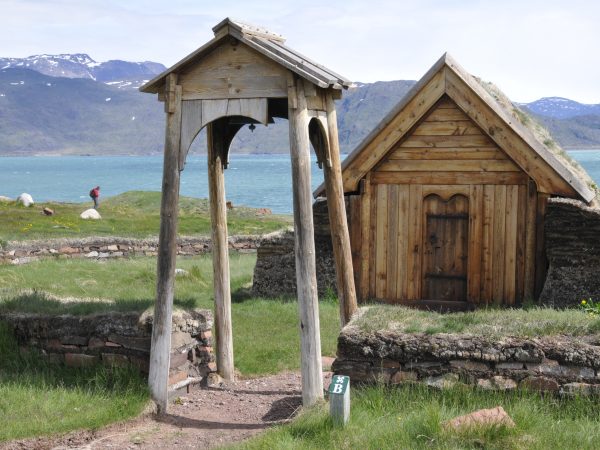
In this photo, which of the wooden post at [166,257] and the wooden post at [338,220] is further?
the wooden post at [338,220]

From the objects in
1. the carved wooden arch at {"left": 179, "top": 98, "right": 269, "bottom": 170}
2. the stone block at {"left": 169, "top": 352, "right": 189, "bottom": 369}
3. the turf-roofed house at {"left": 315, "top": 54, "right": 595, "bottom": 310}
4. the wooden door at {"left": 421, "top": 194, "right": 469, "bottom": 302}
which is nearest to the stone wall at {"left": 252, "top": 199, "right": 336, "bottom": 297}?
the turf-roofed house at {"left": 315, "top": 54, "right": 595, "bottom": 310}

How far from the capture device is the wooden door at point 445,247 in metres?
14.9

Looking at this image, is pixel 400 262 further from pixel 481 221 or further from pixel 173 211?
pixel 173 211

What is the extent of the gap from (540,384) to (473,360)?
0.65 m

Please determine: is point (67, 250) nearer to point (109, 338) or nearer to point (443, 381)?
point (109, 338)

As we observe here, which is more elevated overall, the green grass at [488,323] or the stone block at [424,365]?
the green grass at [488,323]

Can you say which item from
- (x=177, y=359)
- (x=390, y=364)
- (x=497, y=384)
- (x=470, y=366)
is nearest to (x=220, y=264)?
(x=177, y=359)

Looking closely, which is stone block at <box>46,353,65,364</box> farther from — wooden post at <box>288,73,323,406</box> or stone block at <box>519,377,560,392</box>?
stone block at <box>519,377,560,392</box>

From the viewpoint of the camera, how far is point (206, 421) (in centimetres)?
897

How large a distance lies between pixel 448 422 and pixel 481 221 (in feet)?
26.8

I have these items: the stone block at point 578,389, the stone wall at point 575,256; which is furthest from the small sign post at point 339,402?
the stone wall at point 575,256

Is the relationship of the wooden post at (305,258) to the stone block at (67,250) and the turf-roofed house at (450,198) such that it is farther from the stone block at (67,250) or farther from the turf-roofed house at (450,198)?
the stone block at (67,250)

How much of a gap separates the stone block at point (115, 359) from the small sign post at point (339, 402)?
3204 mm

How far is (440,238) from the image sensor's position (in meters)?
15.1
